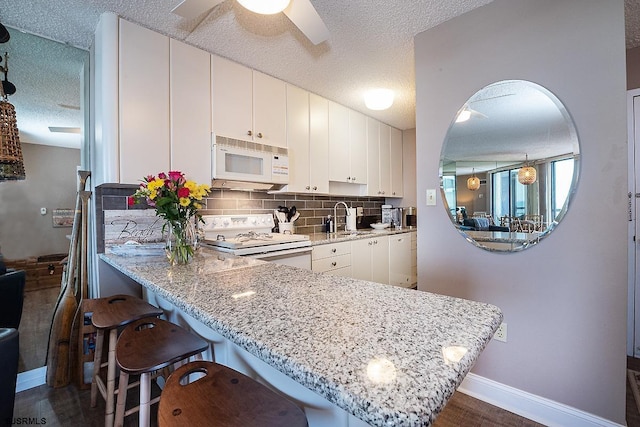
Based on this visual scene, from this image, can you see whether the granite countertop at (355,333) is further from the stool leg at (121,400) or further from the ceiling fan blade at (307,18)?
the ceiling fan blade at (307,18)

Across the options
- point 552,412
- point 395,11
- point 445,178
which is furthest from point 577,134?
point 552,412

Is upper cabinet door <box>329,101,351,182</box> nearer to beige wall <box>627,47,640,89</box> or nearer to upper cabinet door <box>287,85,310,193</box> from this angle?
upper cabinet door <box>287,85,310,193</box>

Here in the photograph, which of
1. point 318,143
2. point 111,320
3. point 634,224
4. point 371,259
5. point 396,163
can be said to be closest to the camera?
point 111,320

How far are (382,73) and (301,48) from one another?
786mm

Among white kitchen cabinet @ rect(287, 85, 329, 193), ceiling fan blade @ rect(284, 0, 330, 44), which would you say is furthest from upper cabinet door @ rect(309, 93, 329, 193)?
ceiling fan blade @ rect(284, 0, 330, 44)

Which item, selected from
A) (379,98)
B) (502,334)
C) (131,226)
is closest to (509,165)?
(502,334)

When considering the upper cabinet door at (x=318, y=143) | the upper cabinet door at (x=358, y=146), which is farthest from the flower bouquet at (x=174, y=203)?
the upper cabinet door at (x=358, y=146)

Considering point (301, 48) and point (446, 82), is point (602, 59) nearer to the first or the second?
point (446, 82)

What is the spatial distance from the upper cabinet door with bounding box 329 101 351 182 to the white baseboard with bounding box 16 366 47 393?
2715 millimetres

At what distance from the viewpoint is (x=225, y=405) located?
70cm

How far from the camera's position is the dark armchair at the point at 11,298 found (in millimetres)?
1538

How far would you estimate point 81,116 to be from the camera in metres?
2.26

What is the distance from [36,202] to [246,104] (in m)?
1.59

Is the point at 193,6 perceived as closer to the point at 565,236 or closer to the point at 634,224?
the point at 565,236
